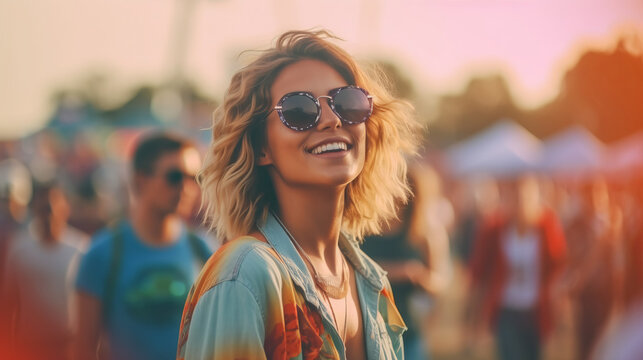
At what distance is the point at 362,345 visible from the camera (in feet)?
5.90

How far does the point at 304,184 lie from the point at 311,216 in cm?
9

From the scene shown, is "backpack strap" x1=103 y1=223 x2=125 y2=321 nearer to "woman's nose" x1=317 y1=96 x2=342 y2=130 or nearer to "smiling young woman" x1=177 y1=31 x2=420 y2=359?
"smiling young woman" x1=177 y1=31 x2=420 y2=359

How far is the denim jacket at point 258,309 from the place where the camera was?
142 cm

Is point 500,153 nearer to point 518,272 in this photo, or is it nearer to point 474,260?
point 474,260

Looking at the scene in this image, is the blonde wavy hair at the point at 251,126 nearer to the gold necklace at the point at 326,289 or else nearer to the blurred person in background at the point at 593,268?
the gold necklace at the point at 326,289

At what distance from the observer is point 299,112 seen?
5.58 feet

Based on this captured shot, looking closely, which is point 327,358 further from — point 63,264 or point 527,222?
point 527,222

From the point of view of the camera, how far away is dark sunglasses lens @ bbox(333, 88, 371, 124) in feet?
5.72

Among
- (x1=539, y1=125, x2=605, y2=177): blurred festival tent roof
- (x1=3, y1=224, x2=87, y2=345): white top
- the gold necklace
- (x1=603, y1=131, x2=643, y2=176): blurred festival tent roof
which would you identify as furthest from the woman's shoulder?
(x1=539, y1=125, x2=605, y2=177): blurred festival tent roof

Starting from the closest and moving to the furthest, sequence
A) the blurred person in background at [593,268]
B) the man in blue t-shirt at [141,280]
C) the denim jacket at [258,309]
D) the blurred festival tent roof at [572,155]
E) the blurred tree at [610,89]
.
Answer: the denim jacket at [258,309]
the man in blue t-shirt at [141,280]
the blurred person in background at [593,268]
the blurred festival tent roof at [572,155]
the blurred tree at [610,89]

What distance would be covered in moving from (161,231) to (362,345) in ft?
6.06

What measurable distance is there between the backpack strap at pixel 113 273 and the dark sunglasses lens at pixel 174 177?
1.28ft

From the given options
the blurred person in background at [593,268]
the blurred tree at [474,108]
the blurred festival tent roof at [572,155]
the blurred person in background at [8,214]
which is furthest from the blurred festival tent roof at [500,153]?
the blurred tree at [474,108]

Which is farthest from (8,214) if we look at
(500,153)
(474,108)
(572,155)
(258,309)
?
(474,108)
